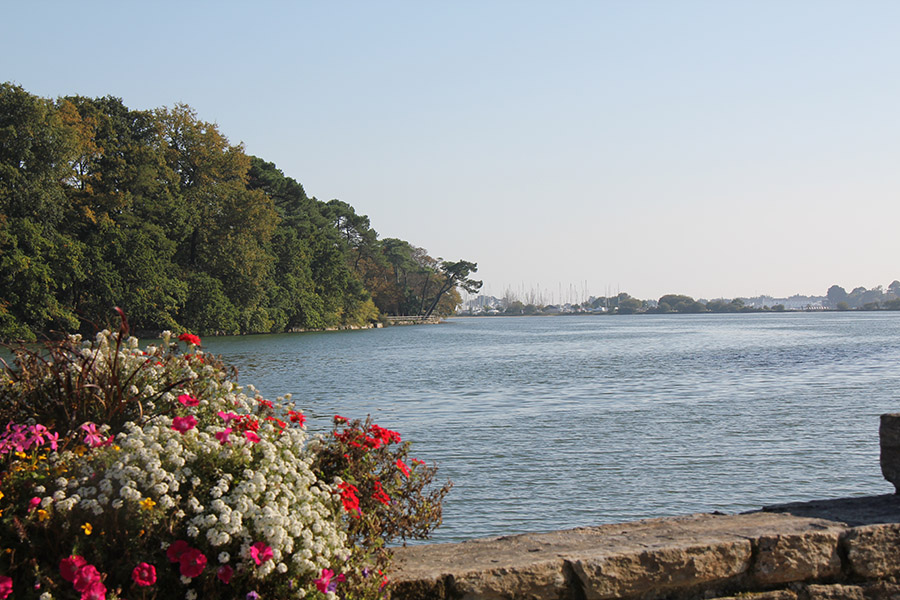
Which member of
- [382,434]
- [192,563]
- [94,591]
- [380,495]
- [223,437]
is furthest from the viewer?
[382,434]

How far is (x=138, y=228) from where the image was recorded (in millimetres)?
49625

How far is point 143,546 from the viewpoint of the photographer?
9.67ft

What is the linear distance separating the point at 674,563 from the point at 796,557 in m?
0.61

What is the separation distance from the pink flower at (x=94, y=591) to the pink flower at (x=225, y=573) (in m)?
0.38

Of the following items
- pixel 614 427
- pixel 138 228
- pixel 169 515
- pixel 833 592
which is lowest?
pixel 614 427

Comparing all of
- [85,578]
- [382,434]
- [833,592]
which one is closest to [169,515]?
[85,578]

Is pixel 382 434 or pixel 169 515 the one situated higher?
pixel 382 434

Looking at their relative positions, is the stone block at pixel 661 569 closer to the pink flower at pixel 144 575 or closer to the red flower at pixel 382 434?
the red flower at pixel 382 434

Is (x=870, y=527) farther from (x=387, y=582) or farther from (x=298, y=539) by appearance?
(x=298, y=539)

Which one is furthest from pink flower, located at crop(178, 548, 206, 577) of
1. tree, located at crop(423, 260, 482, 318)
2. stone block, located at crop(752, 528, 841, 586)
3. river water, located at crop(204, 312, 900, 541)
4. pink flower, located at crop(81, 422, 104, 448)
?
tree, located at crop(423, 260, 482, 318)

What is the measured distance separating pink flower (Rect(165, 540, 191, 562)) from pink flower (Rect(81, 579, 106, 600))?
0.80 feet

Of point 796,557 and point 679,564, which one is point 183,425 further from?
point 796,557

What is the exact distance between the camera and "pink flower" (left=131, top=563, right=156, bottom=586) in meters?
2.76

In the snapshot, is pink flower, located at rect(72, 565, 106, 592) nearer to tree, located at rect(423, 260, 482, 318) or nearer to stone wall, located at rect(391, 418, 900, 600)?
stone wall, located at rect(391, 418, 900, 600)
